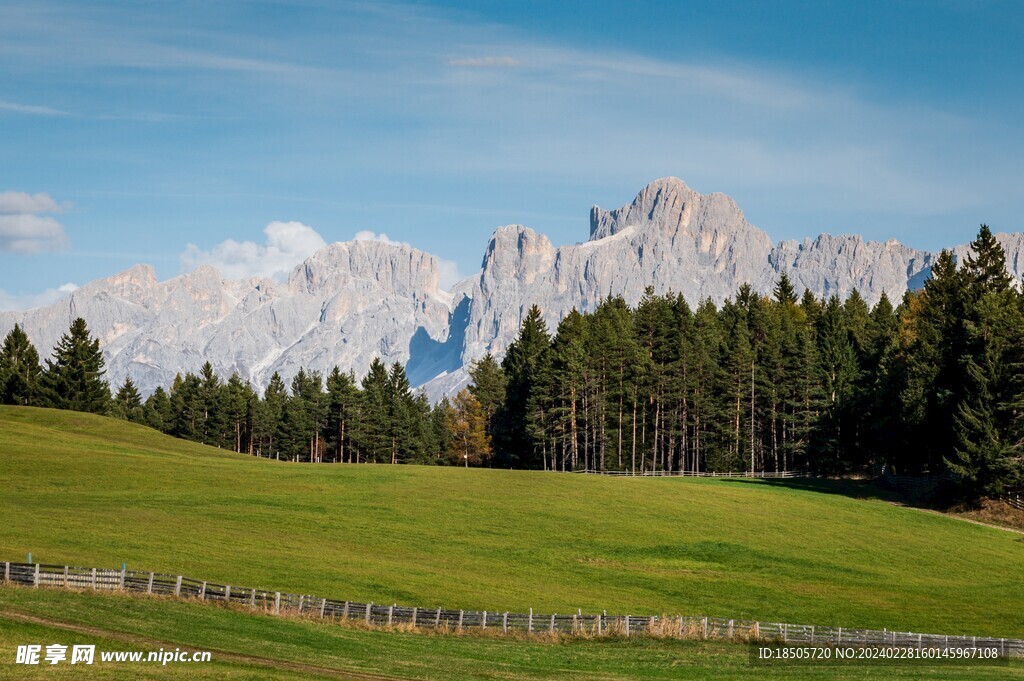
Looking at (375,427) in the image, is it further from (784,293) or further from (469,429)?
(784,293)

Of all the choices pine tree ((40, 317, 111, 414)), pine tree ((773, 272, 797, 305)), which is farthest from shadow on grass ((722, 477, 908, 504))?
pine tree ((40, 317, 111, 414))

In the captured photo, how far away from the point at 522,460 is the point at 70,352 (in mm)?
65971

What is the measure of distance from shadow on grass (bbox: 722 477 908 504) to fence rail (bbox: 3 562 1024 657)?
5707cm

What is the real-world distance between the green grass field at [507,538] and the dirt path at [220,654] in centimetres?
1541

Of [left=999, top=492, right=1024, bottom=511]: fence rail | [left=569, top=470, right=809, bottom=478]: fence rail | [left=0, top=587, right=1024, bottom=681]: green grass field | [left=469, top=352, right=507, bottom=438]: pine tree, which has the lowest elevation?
[left=0, top=587, right=1024, bottom=681]: green grass field

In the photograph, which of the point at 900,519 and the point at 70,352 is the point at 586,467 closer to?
the point at 900,519

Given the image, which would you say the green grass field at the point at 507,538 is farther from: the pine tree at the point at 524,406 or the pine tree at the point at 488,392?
the pine tree at the point at 488,392

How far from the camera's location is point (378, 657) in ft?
124

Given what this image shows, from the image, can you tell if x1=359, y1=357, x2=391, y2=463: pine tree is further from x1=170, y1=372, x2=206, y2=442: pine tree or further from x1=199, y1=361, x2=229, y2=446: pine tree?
x1=170, y1=372, x2=206, y2=442: pine tree

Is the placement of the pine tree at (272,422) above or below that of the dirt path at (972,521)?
above

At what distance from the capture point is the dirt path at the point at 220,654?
32.9 m

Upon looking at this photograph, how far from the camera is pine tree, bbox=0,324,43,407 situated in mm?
151000

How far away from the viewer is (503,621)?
151ft

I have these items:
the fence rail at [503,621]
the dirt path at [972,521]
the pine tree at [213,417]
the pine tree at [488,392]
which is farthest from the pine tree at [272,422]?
the fence rail at [503,621]
